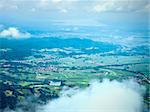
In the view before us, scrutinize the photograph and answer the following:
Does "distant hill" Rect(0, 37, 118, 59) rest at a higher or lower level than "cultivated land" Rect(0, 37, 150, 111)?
higher

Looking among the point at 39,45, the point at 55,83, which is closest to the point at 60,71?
the point at 55,83

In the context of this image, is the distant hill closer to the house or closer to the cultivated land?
the cultivated land

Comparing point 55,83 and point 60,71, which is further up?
point 60,71

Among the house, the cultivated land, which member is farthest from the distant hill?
the house

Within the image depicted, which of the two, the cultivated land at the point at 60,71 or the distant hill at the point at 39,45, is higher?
the distant hill at the point at 39,45

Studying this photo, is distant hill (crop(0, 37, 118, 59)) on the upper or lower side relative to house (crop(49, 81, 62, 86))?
upper

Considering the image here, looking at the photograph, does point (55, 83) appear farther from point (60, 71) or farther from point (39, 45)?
point (39, 45)

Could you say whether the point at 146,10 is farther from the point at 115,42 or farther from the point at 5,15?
the point at 5,15

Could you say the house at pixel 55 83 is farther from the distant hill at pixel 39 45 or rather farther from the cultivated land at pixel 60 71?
the distant hill at pixel 39 45

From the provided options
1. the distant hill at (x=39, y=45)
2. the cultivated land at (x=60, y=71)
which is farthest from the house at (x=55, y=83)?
the distant hill at (x=39, y=45)

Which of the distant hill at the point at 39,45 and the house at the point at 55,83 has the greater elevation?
the distant hill at the point at 39,45

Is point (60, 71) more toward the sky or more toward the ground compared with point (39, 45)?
more toward the ground

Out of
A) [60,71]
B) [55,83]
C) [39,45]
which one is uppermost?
[39,45]
